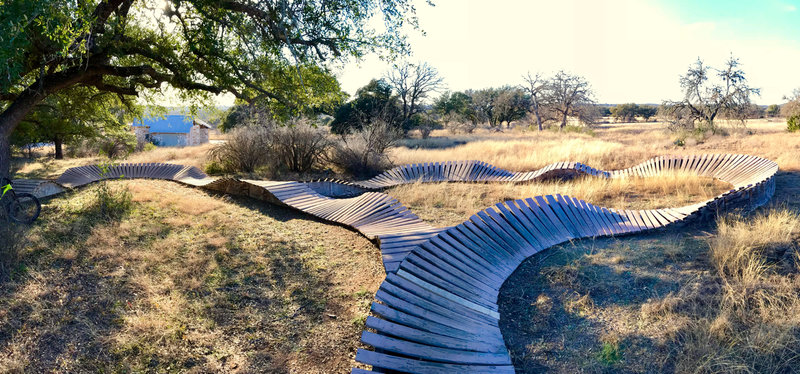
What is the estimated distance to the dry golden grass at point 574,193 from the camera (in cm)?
742

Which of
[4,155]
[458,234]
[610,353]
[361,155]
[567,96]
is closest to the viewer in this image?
[610,353]

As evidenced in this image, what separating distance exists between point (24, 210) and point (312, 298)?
4.71 meters

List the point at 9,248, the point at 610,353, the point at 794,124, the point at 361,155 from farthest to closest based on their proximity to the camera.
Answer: the point at 794,124, the point at 361,155, the point at 9,248, the point at 610,353

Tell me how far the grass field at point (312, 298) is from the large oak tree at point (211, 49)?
7.17 feet

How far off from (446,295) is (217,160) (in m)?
11.0

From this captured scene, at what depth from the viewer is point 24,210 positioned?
5758mm

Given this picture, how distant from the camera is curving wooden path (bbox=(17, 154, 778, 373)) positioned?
278cm

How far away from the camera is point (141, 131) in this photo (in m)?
31.5

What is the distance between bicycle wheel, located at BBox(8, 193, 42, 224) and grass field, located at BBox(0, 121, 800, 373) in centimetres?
28

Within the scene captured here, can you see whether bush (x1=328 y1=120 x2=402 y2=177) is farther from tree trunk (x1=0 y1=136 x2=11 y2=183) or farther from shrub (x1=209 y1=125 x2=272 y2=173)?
tree trunk (x1=0 y1=136 x2=11 y2=183)

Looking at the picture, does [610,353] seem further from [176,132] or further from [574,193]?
[176,132]

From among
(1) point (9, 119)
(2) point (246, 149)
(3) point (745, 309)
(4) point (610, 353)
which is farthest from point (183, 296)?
(2) point (246, 149)

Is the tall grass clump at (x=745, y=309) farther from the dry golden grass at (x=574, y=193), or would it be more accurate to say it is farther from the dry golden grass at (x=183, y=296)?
the dry golden grass at (x=574, y=193)

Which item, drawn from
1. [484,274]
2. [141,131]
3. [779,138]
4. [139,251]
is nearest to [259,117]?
[139,251]
